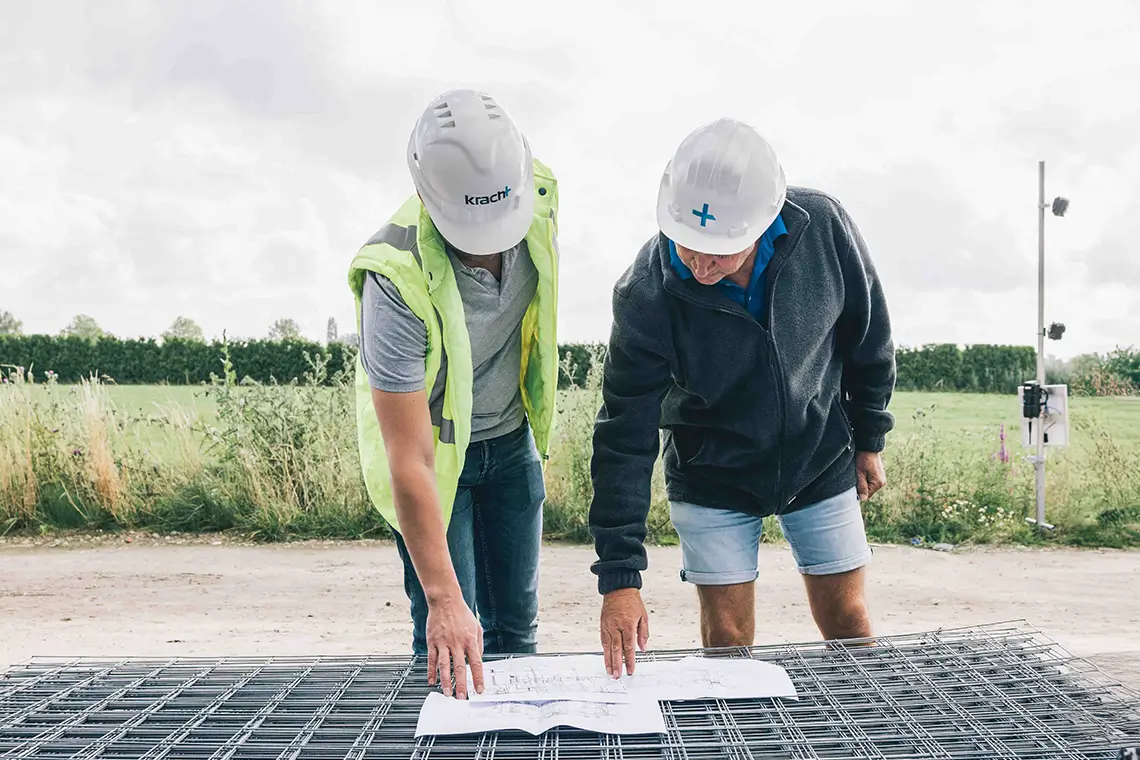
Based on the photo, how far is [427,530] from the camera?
2.03 m

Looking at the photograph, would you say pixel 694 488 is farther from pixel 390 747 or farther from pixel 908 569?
pixel 908 569

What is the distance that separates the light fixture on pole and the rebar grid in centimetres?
576

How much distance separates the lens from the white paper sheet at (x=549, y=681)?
5.97ft

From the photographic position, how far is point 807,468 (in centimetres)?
249

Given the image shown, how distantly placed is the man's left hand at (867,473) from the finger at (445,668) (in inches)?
53.6

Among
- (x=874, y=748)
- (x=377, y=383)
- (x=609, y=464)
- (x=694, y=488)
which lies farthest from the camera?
(x=694, y=488)

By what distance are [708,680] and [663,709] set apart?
16cm

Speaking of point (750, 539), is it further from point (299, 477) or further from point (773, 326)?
point (299, 477)

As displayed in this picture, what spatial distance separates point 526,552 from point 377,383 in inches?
31.9

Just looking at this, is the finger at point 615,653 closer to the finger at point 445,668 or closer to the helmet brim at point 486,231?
the finger at point 445,668

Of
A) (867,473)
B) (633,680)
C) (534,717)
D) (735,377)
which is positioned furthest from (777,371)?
(534,717)

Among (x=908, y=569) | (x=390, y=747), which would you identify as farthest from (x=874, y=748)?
(x=908, y=569)

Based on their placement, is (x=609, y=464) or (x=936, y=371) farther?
(x=936, y=371)

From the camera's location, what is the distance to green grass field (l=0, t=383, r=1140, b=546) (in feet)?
23.6
